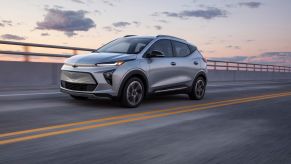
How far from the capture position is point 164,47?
1069 centimetres

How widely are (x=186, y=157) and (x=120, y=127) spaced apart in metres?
2.07

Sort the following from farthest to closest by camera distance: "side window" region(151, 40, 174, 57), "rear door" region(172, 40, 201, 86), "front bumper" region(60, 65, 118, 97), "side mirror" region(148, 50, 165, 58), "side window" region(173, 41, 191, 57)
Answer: "side window" region(173, 41, 191, 57) → "rear door" region(172, 40, 201, 86) → "side window" region(151, 40, 174, 57) → "side mirror" region(148, 50, 165, 58) → "front bumper" region(60, 65, 118, 97)

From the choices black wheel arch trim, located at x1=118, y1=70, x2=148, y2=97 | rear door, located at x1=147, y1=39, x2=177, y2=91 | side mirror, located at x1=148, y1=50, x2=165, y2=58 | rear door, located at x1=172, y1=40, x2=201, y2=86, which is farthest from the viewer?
rear door, located at x1=172, y1=40, x2=201, y2=86

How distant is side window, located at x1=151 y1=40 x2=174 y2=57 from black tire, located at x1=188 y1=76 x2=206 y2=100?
1282 millimetres

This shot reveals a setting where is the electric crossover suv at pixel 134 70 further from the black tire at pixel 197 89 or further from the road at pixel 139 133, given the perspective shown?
the road at pixel 139 133

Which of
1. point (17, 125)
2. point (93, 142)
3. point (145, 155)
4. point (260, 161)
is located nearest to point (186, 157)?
point (145, 155)

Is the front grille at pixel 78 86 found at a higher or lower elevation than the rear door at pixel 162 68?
lower

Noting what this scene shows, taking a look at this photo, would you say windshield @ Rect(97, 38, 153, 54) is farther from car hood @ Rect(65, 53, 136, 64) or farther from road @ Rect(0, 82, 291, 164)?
road @ Rect(0, 82, 291, 164)

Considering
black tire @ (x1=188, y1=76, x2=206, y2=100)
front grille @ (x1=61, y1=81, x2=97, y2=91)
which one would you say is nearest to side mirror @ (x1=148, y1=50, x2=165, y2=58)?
front grille @ (x1=61, y1=81, x2=97, y2=91)

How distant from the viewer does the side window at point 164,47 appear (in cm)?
1032

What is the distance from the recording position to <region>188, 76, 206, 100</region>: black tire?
11608mm

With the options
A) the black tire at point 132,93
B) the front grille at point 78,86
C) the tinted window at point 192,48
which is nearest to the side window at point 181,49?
the tinted window at point 192,48

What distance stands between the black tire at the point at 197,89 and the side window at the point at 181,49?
81 cm

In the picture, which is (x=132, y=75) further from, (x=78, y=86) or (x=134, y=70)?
(x=78, y=86)
